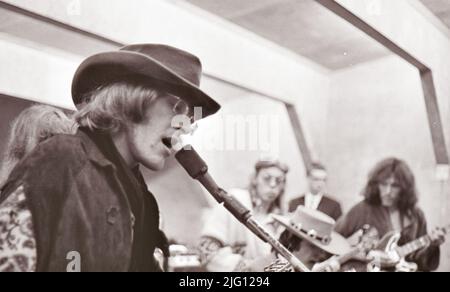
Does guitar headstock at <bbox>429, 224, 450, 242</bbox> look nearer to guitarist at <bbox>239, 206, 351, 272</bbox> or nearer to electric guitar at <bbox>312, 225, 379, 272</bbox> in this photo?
electric guitar at <bbox>312, 225, 379, 272</bbox>

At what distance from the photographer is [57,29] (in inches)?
96.8

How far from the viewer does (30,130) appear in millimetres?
2336

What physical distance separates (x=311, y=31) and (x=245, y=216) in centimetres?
110

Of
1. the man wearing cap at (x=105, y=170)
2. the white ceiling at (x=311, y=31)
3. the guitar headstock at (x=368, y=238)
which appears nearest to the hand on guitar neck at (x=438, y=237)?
the guitar headstock at (x=368, y=238)

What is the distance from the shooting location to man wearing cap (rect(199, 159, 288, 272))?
2566 mm

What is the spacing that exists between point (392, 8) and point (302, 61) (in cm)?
55

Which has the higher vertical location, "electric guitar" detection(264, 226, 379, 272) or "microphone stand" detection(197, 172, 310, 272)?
"microphone stand" detection(197, 172, 310, 272)

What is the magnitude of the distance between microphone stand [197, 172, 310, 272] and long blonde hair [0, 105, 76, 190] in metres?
0.67

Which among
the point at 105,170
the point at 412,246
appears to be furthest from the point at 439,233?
the point at 105,170

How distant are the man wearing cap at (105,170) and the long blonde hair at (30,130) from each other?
0.14ft

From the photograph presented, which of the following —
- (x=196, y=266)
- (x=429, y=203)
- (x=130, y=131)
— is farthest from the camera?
(x=429, y=203)

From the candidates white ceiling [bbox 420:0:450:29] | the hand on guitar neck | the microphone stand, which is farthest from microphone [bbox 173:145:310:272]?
white ceiling [bbox 420:0:450:29]
